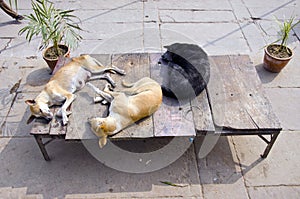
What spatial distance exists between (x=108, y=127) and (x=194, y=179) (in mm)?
1048

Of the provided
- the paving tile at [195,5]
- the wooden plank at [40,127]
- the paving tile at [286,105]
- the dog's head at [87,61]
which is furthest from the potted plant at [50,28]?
the paving tile at [286,105]

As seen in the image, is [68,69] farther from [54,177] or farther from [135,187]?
[135,187]

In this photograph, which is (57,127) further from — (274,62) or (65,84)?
(274,62)

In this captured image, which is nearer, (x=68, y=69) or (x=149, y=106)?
(x=149, y=106)

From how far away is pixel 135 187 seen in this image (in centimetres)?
284

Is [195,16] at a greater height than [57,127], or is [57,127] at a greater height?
[57,127]

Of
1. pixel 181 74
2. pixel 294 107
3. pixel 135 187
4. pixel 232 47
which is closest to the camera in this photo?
pixel 135 187

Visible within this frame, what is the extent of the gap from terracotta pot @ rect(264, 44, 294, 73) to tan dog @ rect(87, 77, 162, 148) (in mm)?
1920

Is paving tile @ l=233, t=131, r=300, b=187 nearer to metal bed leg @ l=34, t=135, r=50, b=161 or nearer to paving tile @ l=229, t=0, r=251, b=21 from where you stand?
metal bed leg @ l=34, t=135, r=50, b=161

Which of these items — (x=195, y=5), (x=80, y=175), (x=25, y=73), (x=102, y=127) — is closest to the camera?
(x=102, y=127)

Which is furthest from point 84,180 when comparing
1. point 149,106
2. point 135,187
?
point 149,106

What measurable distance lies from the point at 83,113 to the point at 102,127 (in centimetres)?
42

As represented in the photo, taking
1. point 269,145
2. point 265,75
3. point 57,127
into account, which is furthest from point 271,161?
point 57,127

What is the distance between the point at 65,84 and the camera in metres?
3.00
